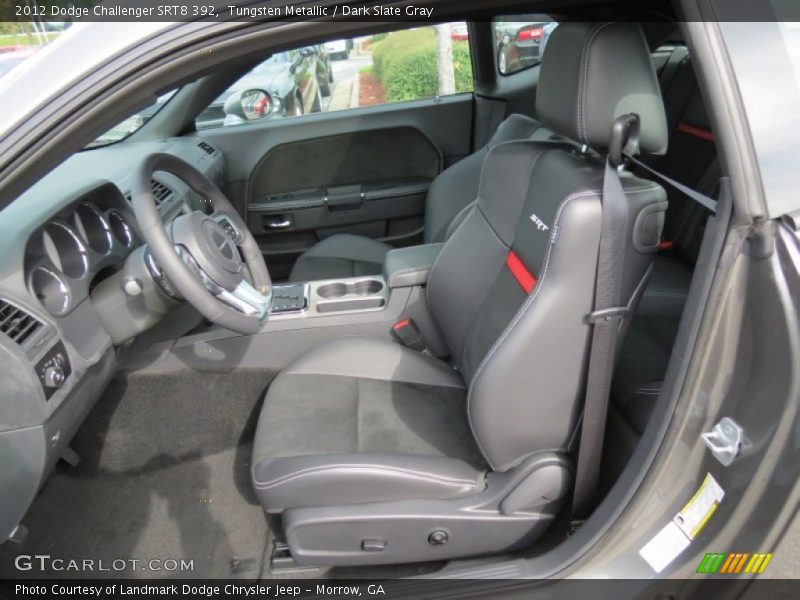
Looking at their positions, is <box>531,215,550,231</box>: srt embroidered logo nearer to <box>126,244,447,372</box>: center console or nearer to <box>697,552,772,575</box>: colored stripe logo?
<box>126,244,447,372</box>: center console

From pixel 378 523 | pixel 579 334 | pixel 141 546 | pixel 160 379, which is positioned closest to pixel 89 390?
pixel 160 379

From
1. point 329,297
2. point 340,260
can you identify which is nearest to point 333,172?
point 340,260

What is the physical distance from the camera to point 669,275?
2010 mm

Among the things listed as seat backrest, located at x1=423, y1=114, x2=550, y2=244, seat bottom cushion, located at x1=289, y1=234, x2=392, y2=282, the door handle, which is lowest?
the door handle

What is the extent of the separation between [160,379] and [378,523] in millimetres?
819

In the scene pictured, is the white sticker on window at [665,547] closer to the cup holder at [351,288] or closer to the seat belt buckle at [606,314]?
the seat belt buckle at [606,314]

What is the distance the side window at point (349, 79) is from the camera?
267cm

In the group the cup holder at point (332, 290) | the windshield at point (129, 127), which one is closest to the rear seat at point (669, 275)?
the cup holder at point (332, 290)

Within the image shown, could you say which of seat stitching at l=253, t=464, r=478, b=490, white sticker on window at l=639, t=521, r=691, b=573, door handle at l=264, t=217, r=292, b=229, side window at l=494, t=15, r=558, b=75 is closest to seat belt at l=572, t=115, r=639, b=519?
white sticker on window at l=639, t=521, r=691, b=573

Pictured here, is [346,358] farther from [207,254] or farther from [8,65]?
[8,65]

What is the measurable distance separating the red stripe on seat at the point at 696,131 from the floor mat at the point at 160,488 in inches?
66.2

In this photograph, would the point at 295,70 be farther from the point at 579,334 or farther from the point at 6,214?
the point at 579,334

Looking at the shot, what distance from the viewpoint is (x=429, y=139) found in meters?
2.87

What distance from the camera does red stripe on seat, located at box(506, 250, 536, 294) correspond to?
1.25 meters
